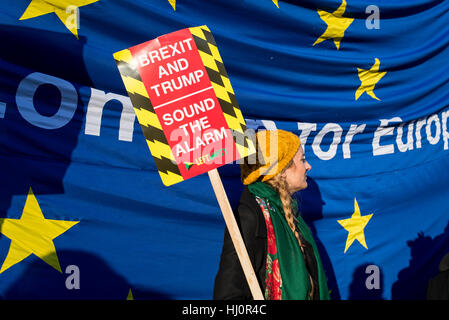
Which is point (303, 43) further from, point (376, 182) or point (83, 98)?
point (83, 98)

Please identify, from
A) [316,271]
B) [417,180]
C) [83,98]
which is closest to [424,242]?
[417,180]

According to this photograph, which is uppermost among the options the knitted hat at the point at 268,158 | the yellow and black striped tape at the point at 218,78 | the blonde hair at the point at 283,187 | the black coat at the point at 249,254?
the yellow and black striped tape at the point at 218,78

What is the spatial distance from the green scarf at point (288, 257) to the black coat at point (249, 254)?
2.4 inches

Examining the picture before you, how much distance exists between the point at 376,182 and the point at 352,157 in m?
0.24

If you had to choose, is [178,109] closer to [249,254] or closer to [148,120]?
[148,120]

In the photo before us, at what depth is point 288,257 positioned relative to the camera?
7.29 feet

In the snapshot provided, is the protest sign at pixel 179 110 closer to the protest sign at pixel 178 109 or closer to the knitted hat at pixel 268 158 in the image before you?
the protest sign at pixel 178 109

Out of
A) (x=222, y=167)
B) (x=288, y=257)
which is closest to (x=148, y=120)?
(x=288, y=257)

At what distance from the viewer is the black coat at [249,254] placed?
2.05 metres

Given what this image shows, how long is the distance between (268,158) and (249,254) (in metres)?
0.46

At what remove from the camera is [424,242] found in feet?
12.7

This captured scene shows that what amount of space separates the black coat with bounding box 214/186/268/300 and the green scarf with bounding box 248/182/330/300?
0.06 m

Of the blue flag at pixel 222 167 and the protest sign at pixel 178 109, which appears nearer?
the protest sign at pixel 178 109

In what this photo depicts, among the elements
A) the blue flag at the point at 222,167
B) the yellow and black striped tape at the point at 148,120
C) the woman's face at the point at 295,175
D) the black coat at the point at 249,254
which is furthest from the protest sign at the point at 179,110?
the blue flag at the point at 222,167
